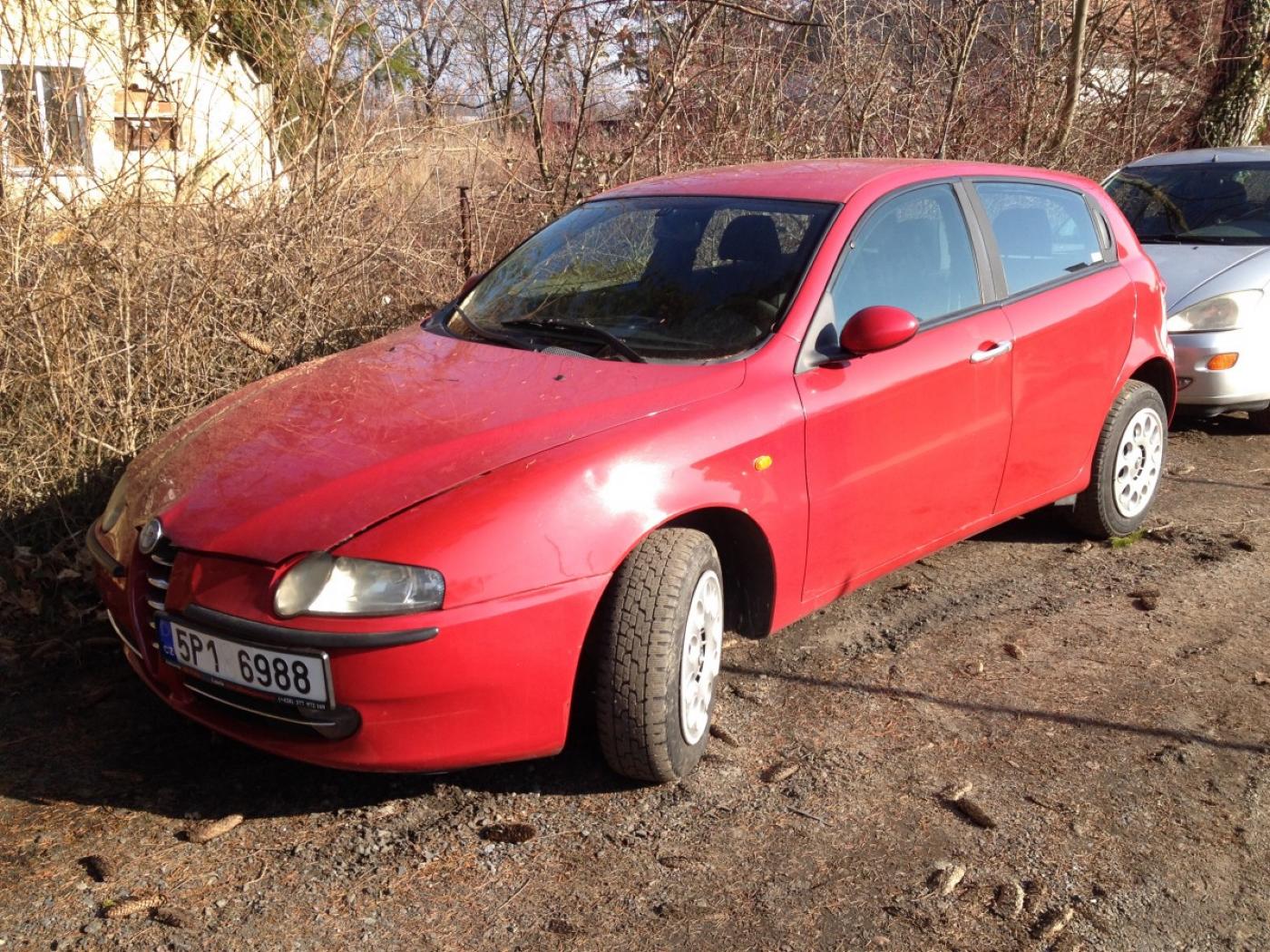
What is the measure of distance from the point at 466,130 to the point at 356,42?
1072 millimetres

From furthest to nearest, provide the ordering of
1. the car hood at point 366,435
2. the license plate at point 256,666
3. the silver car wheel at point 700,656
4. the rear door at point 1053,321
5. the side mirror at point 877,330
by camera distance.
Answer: the rear door at point 1053,321 → the side mirror at point 877,330 → the silver car wheel at point 700,656 → the car hood at point 366,435 → the license plate at point 256,666

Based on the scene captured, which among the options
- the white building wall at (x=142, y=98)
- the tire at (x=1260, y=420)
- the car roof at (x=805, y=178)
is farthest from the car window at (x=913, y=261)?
the tire at (x=1260, y=420)

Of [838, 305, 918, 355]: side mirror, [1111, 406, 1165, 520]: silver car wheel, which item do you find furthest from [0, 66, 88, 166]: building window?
[1111, 406, 1165, 520]: silver car wheel

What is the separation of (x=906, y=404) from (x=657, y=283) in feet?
3.05

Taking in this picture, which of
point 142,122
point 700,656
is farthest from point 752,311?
point 142,122

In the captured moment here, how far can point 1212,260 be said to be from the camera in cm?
720

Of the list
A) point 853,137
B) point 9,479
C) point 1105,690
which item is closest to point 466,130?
point 9,479

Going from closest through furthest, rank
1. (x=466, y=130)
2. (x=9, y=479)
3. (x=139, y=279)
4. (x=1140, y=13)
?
(x=9, y=479) < (x=139, y=279) < (x=466, y=130) < (x=1140, y=13)

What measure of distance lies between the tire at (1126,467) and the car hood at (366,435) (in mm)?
2267

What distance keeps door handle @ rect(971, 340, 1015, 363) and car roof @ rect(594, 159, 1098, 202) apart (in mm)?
667

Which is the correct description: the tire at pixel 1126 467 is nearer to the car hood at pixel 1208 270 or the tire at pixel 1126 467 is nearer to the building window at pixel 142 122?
the car hood at pixel 1208 270

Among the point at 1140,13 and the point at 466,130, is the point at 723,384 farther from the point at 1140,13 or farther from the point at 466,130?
the point at 1140,13

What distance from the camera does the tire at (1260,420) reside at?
7.33 metres

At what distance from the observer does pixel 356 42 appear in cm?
636
